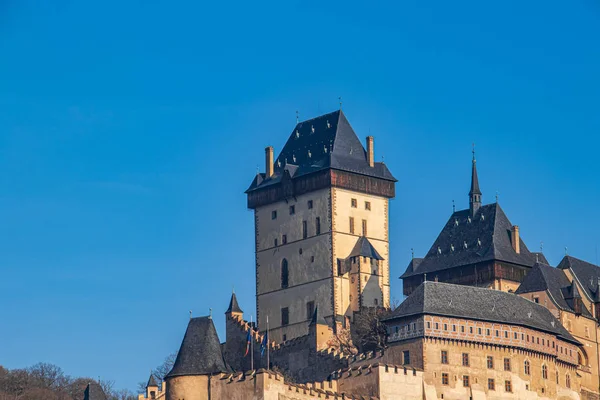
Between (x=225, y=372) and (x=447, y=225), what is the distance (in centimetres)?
3227

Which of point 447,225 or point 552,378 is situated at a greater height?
point 447,225

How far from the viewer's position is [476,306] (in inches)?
3959

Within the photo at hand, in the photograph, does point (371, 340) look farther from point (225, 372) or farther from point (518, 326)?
point (225, 372)

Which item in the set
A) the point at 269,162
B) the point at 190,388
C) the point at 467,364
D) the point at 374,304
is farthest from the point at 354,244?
the point at 190,388

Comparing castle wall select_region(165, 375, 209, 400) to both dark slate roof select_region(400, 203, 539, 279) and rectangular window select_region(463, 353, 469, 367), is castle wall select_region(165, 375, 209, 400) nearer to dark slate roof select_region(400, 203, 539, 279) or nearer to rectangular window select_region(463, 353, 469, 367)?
rectangular window select_region(463, 353, 469, 367)

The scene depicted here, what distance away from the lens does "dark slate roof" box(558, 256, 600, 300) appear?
11275 cm

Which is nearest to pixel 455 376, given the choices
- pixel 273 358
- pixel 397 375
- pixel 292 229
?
pixel 397 375

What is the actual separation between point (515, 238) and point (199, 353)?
31719 millimetres

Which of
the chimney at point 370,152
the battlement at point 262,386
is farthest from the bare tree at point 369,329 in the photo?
the battlement at point 262,386

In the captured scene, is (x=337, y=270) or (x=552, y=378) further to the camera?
(x=337, y=270)

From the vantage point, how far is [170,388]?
90438 millimetres

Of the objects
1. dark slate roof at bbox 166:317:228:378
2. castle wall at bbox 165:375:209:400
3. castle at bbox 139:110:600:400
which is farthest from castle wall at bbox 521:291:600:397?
castle wall at bbox 165:375:209:400

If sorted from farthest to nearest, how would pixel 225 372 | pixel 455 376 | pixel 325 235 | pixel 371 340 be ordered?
pixel 325 235 < pixel 371 340 < pixel 455 376 < pixel 225 372

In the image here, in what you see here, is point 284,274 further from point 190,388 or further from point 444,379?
point 190,388
